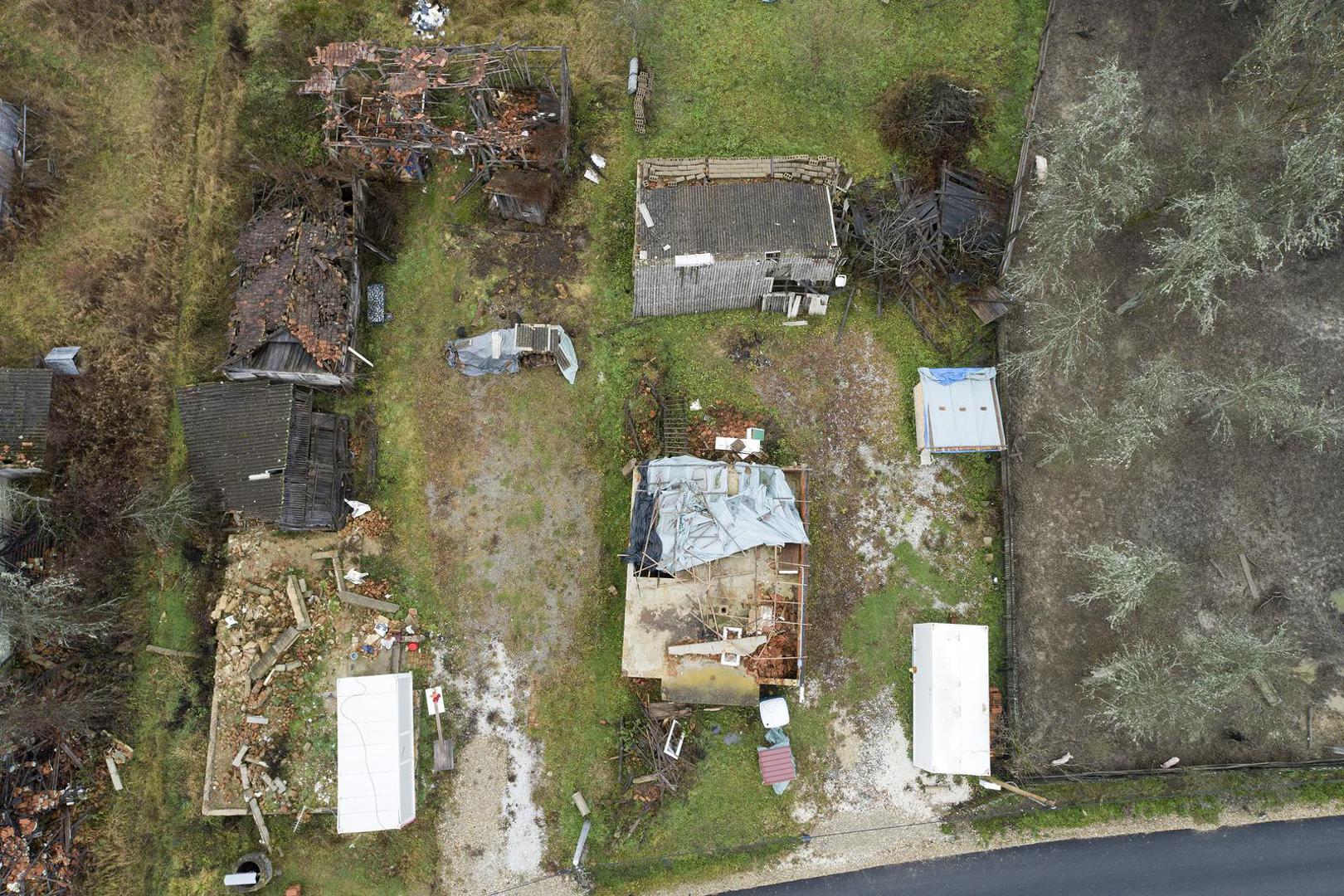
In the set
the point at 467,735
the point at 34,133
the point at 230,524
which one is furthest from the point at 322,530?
the point at 34,133

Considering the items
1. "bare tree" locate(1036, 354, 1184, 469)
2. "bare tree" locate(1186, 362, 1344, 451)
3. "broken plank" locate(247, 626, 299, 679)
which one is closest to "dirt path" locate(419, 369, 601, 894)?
"broken plank" locate(247, 626, 299, 679)

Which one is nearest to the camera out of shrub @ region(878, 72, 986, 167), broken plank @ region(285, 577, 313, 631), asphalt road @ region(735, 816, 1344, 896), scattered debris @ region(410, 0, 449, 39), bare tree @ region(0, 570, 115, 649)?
bare tree @ region(0, 570, 115, 649)

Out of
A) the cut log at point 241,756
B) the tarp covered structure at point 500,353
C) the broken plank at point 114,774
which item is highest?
the tarp covered structure at point 500,353

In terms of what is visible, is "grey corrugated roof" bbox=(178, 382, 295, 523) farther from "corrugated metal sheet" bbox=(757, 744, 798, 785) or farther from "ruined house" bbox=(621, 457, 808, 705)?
"corrugated metal sheet" bbox=(757, 744, 798, 785)

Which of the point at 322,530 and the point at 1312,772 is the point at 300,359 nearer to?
the point at 322,530

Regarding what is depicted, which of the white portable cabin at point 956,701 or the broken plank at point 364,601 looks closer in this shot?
the white portable cabin at point 956,701

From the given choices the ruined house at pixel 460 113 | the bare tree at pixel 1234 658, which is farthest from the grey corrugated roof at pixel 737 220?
the bare tree at pixel 1234 658

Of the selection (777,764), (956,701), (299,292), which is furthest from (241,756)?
(956,701)

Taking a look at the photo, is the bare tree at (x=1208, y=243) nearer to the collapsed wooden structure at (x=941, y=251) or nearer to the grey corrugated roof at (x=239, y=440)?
the collapsed wooden structure at (x=941, y=251)
